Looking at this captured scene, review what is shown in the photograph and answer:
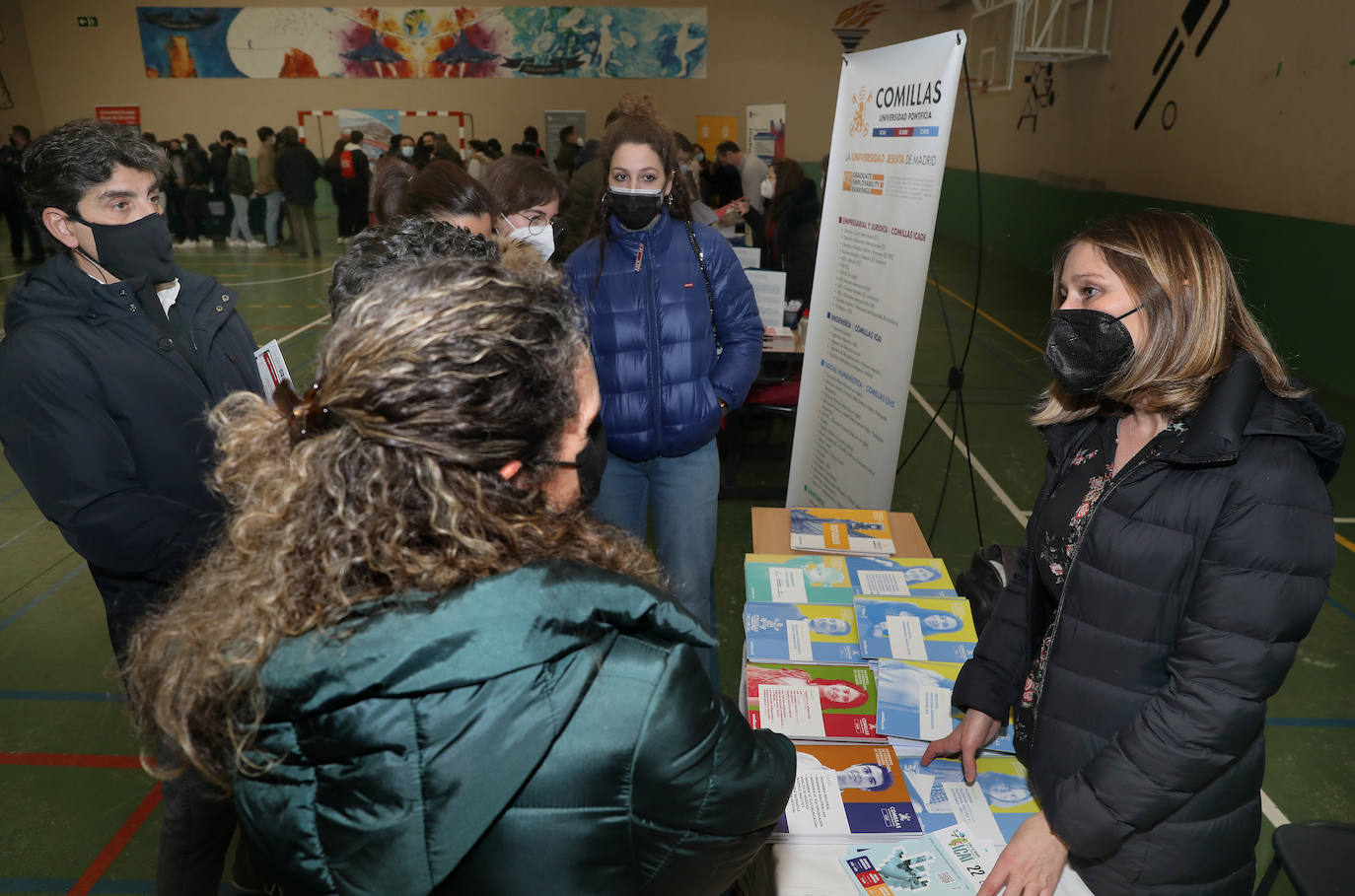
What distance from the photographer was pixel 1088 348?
1424 millimetres

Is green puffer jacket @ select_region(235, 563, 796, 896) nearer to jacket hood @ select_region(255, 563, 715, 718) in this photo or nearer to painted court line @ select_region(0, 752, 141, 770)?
jacket hood @ select_region(255, 563, 715, 718)

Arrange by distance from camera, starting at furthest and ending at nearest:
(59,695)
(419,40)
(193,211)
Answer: (419,40)
(193,211)
(59,695)

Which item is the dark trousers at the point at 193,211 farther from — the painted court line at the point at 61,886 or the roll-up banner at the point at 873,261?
the painted court line at the point at 61,886

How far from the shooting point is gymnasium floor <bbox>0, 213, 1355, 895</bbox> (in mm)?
2396

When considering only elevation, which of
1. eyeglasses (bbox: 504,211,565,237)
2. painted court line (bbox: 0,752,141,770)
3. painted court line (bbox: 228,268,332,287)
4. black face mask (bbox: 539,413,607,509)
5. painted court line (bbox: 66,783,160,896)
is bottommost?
painted court line (bbox: 0,752,141,770)

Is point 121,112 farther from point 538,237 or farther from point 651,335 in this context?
point 651,335

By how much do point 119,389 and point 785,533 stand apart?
1751 mm

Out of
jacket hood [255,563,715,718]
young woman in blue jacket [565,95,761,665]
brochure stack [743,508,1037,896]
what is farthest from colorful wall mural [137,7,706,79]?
jacket hood [255,563,715,718]

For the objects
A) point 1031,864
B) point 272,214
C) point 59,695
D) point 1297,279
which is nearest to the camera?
point 1031,864

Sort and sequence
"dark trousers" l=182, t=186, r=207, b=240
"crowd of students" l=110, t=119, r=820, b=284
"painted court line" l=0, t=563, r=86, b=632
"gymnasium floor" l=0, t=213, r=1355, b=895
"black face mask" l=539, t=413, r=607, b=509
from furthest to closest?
1. "dark trousers" l=182, t=186, r=207, b=240
2. "crowd of students" l=110, t=119, r=820, b=284
3. "painted court line" l=0, t=563, r=86, b=632
4. "gymnasium floor" l=0, t=213, r=1355, b=895
5. "black face mask" l=539, t=413, r=607, b=509

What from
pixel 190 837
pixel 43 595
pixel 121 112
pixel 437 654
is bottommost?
pixel 43 595

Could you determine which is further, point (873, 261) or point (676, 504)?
point (873, 261)

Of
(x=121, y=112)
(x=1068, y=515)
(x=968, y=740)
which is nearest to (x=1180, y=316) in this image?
(x=1068, y=515)

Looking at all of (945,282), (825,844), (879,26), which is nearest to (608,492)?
(825,844)
